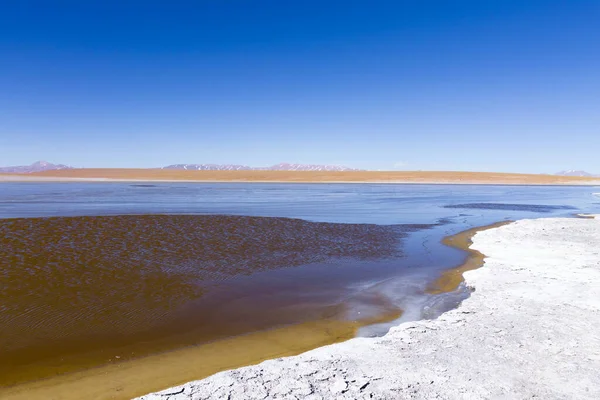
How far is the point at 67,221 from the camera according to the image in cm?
1611

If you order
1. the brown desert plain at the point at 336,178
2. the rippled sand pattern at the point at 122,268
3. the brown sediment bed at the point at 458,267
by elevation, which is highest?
the brown desert plain at the point at 336,178

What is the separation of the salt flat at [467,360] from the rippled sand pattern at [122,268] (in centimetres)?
206

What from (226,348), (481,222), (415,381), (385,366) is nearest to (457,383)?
(415,381)

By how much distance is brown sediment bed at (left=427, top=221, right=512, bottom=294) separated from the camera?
895cm

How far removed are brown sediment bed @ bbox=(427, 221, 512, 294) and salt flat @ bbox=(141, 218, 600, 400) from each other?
995 millimetres

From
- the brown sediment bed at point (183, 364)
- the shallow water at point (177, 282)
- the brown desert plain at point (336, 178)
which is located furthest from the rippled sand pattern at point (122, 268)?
the brown desert plain at point (336, 178)

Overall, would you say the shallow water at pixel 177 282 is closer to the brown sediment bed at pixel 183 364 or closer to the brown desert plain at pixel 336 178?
the brown sediment bed at pixel 183 364

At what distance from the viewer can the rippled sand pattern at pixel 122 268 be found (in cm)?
591

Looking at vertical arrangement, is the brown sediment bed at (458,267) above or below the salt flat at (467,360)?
below

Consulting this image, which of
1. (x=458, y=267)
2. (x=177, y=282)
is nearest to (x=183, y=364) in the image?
(x=177, y=282)

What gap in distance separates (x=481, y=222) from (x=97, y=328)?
62.8 feet

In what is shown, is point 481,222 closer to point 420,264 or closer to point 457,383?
point 420,264

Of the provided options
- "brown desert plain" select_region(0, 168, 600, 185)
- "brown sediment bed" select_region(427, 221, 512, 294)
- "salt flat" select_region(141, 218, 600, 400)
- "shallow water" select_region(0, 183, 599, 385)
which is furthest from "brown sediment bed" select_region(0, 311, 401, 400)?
"brown desert plain" select_region(0, 168, 600, 185)

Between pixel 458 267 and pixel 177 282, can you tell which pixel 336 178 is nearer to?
pixel 458 267
